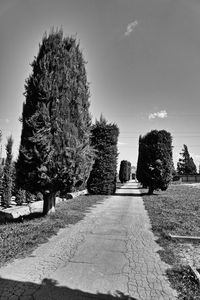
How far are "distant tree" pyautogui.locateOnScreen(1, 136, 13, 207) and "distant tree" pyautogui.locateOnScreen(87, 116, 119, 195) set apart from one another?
7029 mm

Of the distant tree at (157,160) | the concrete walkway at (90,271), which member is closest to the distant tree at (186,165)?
the distant tree at (157,160)

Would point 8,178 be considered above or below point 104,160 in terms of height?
below

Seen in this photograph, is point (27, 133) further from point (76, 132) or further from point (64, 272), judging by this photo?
point (64, 272)

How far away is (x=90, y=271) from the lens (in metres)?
3.93

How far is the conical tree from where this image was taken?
8000mm

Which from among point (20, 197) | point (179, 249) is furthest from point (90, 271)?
point (20, 197)

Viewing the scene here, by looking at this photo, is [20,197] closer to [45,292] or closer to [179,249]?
[179,249]

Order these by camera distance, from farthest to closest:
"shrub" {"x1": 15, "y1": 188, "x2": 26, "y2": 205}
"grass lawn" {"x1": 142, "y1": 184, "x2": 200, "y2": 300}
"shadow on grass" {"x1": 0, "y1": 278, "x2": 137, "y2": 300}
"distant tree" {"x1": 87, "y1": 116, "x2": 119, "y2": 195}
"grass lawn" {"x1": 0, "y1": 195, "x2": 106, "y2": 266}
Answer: "distant tree" {"x1": 87, "y1": 116, "x2": 119, "y2": 195}
"shrub" {"x1": 15, "y1": 188, "x2": 26, "y2": 205}
"grass lawn" {"x1": 0, "y1": 195, "x2": 106, "y2": 266}
"grass lawn" {"x1": 142, "y1": 184, "x2": 200, "y2": 300}
"shadow on grass" {"x1": 0, "y1": 278, "x2": 137, "y2": 300}

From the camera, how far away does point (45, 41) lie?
370 inches

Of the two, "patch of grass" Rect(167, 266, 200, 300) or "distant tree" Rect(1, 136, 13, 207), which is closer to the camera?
"patch of grass" Rect(167, 266, 200, 300)

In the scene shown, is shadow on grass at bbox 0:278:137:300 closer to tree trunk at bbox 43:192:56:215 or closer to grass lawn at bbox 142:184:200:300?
grass lawn at bbox 142:184:200:300

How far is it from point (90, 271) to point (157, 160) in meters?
16.7

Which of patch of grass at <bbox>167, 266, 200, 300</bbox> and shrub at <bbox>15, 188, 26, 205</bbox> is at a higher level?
patch of grass at <bbox>167, 266, 200, 300</bbox>

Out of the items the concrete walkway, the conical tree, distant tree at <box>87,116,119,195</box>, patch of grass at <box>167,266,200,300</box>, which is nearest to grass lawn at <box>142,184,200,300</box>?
patch of grass at <box>167,266,200,300</box>
